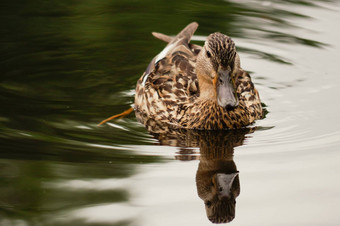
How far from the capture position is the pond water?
18.3 feet

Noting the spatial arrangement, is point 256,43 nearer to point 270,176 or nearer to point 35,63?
point 35,63

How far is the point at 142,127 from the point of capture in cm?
777

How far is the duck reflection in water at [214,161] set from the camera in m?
5.59

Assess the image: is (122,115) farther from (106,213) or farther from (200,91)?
(106,213)

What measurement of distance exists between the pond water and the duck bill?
0.43m

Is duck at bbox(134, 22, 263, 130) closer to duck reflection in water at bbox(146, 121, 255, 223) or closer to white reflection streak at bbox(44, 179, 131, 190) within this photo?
duck reflection in water at bbox(146, 121, 255, 223)

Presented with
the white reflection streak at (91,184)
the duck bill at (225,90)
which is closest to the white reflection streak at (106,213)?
the white reflection streak at (91,184)

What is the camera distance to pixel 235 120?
25.5 feet

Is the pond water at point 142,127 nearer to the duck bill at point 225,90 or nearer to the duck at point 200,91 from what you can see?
the duck at point 200,91

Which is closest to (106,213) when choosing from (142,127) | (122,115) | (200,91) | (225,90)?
(225,90)

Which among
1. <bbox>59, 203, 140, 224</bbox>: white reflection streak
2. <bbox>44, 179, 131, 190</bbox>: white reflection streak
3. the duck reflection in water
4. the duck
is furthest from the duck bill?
<bbox>59, 203, 140, 224</bbox>: white reflection streak

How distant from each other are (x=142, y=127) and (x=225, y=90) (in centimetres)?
113

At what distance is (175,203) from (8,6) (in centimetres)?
679

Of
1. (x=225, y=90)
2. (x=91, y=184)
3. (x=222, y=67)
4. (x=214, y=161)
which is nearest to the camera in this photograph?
(x=91, y=184)
